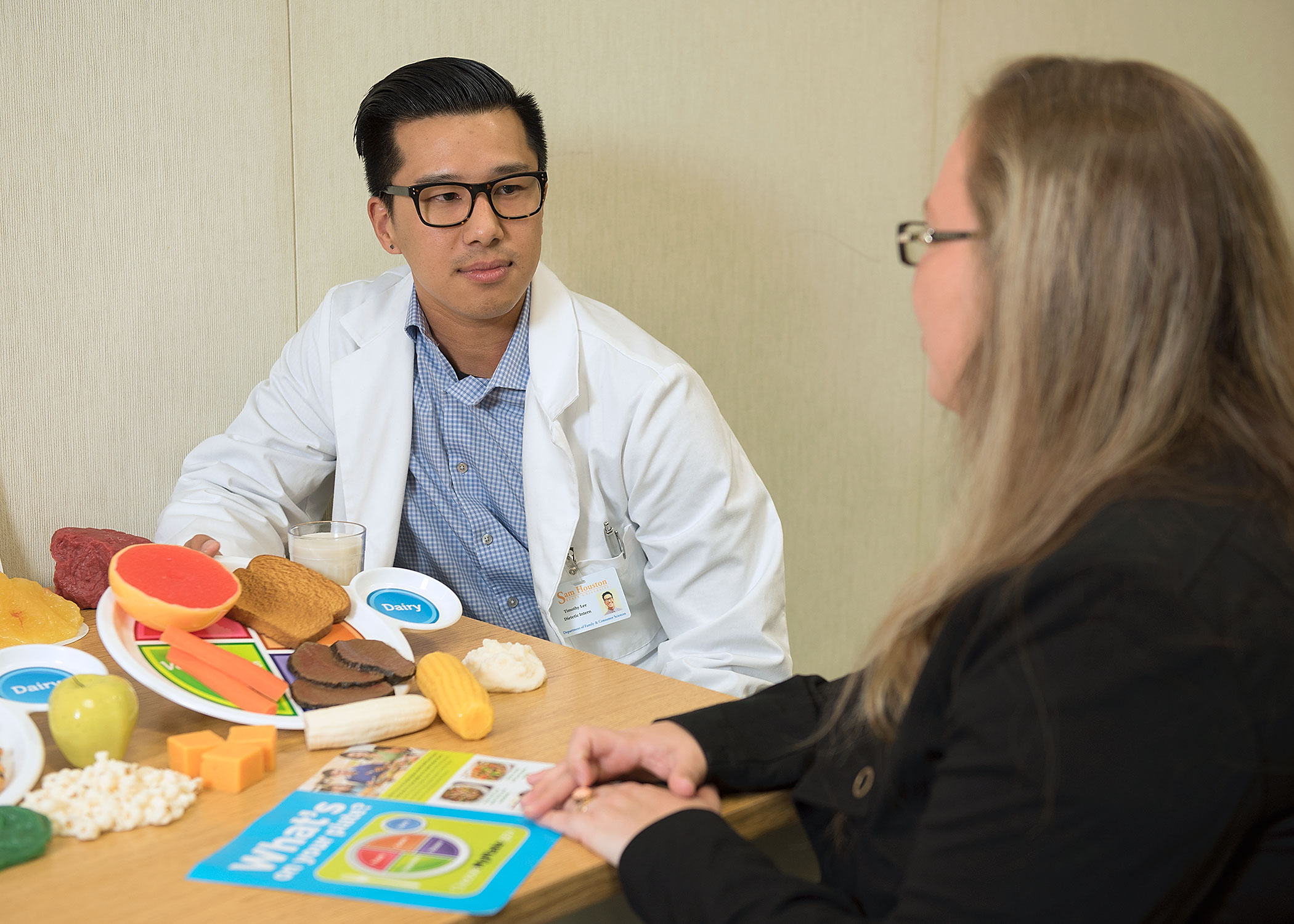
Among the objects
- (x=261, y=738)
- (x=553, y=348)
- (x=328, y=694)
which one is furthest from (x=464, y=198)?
(x=261, y=738)

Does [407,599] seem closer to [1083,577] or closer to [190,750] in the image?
[190,750]

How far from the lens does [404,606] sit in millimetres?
1527

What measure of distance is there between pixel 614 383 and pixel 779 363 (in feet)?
3.72

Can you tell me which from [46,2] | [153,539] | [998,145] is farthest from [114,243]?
[998,145]

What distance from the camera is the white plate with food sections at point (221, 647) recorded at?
1.16 metres

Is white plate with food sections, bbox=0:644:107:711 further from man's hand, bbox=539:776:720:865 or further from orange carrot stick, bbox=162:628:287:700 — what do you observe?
man's hand, bbox=539:776:720:865

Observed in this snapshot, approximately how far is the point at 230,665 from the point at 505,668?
321mm

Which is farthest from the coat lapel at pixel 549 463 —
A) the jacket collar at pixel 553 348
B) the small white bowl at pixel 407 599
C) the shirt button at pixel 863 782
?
the shirt button at pixel 863 782

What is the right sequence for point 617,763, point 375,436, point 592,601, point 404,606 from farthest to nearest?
point 375,436
point 592,601
point 404,606
point 617,763

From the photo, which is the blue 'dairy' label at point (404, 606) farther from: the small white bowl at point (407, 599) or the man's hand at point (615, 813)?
the man's hand at point (615, 813)

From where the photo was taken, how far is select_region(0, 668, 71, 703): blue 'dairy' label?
3.87 ft

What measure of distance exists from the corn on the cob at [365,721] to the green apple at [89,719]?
18 centimetres

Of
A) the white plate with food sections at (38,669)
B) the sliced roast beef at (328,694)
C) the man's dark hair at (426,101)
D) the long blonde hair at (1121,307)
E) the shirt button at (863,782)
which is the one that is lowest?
the sliced roast beef at (328,694)

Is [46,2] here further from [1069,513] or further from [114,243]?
[1069,513]
